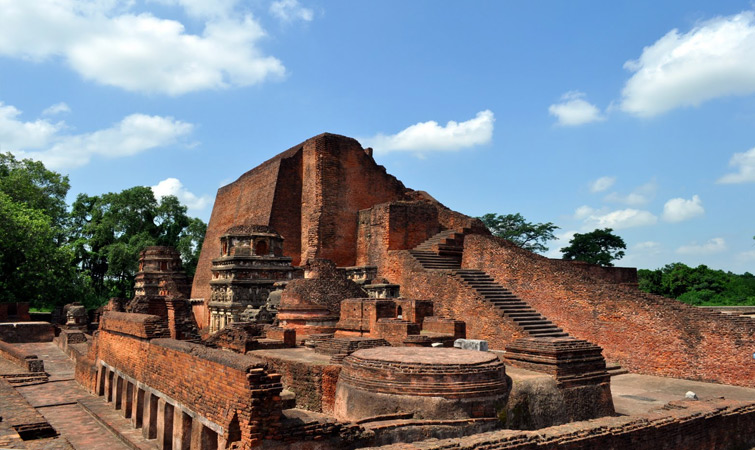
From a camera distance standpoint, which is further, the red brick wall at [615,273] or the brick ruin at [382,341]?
the red brick wall at [615,273]

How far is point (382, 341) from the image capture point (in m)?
9.73

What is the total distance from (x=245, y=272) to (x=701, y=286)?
2419cm

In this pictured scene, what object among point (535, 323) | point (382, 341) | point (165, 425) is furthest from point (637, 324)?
point (165, 425)

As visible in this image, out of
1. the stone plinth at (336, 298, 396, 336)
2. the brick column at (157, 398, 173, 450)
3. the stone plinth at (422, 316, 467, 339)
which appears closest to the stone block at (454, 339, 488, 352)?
the stone plinth at (422, 316, 467, 339)

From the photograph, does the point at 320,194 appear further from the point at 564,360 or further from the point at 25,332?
the point at 564,360

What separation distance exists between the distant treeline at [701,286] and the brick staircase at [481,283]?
1738 cm

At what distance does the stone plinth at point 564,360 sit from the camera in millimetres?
8195

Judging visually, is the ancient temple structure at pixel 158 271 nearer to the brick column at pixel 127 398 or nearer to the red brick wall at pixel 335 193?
the red brick wall at pixel 335 193

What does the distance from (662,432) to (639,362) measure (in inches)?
219

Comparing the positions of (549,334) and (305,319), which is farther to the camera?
(305,319)

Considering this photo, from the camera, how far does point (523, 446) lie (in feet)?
19.0

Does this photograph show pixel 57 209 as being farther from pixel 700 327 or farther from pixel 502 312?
pixel 700 327

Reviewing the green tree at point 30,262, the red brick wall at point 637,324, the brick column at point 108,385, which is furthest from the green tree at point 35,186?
the red brick wall at point 637,324

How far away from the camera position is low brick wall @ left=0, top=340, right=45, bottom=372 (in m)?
14.2
